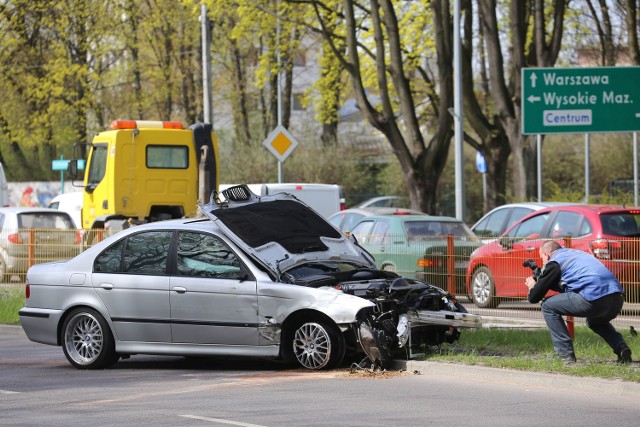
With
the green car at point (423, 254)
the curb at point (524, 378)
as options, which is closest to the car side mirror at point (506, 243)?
the green car at point (423, 254)

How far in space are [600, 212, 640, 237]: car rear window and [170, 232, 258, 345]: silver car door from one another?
7.27 m

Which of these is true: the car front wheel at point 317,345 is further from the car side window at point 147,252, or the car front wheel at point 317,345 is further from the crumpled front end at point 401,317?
the car side window at point 147,252

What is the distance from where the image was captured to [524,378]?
10805 millimetres

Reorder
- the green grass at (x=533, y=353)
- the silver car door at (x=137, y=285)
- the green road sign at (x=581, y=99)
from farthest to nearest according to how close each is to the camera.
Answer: the green road sign at (x=581, y=99) < the silver car door at (x=137, y=285) < the green grass at (x=533, y=353)

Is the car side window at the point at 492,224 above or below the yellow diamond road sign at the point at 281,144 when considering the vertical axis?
below

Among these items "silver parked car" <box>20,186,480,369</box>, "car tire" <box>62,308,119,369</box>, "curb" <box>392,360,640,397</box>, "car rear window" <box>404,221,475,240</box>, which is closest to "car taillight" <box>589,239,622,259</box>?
"silver parked car" <box>20,186,480,369</box>

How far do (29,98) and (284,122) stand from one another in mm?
10140

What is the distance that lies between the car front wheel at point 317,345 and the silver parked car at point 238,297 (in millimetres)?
12

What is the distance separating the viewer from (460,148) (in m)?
26.5

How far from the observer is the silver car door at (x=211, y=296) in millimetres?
11688

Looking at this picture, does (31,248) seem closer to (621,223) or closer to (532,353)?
(621,223)

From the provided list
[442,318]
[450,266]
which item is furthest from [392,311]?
[450,266]

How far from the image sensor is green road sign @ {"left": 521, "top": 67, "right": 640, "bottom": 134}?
81.6 feet

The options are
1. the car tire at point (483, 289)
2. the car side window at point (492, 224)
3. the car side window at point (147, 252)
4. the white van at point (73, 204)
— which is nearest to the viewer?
the car side window at point (147, 252)
